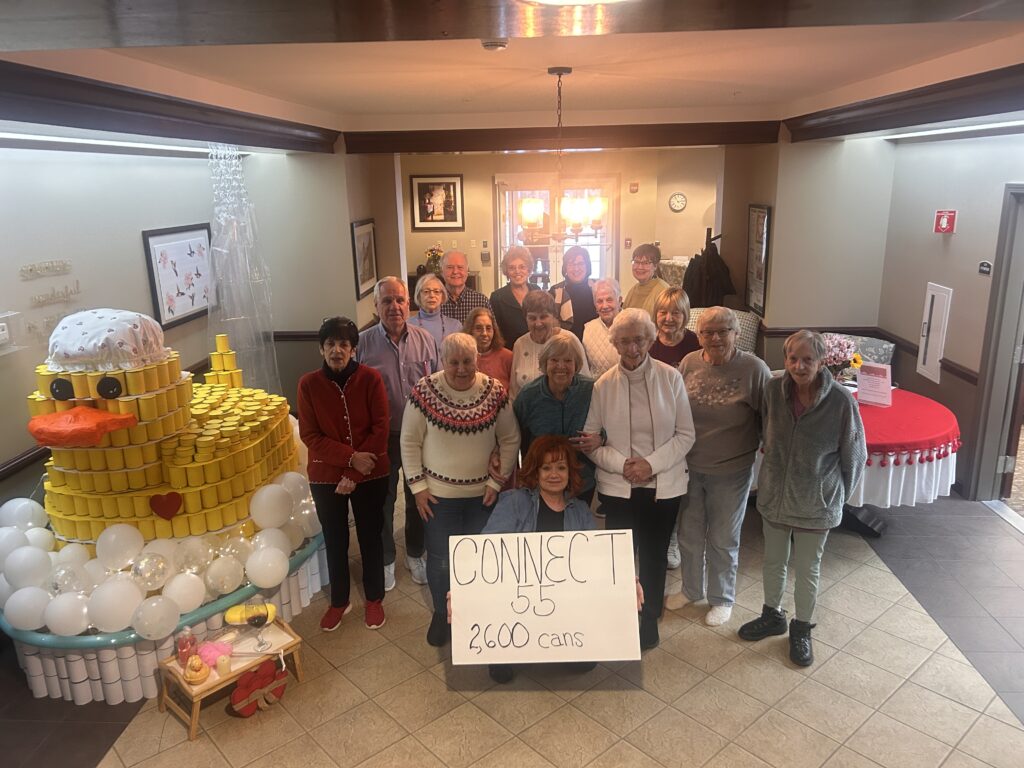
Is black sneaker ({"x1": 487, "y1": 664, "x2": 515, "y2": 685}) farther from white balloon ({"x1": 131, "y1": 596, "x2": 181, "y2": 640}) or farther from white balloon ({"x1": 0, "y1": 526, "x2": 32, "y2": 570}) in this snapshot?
white balloon ({"x1": 0, "y1": 526, "x2": 32, "y2": 570})

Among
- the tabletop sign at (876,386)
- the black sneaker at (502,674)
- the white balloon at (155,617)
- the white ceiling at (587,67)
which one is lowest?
the black sneaker at (502,674)

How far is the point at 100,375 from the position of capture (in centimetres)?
281

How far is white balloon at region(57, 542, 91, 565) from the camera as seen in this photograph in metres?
2.89

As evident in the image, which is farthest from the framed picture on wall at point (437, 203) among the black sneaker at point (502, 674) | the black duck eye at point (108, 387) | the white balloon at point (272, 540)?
the black sneaker at point (502, 674)

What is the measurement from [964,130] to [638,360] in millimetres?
2883

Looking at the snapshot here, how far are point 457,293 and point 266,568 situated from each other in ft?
6.43

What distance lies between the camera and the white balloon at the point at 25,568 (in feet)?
9.11

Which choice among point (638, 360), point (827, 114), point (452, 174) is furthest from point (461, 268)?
point (452, 174)

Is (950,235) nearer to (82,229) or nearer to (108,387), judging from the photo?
(108,387)

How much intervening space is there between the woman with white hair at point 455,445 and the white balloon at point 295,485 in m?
0.82

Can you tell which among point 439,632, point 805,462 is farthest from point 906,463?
point 439,632

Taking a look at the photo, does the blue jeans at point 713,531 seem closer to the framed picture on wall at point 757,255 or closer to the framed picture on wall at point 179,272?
the framed picture on wall at point 757,255

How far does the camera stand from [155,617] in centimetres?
270

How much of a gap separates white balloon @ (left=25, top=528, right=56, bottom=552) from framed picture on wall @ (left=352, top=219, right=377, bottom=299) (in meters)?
3.00
